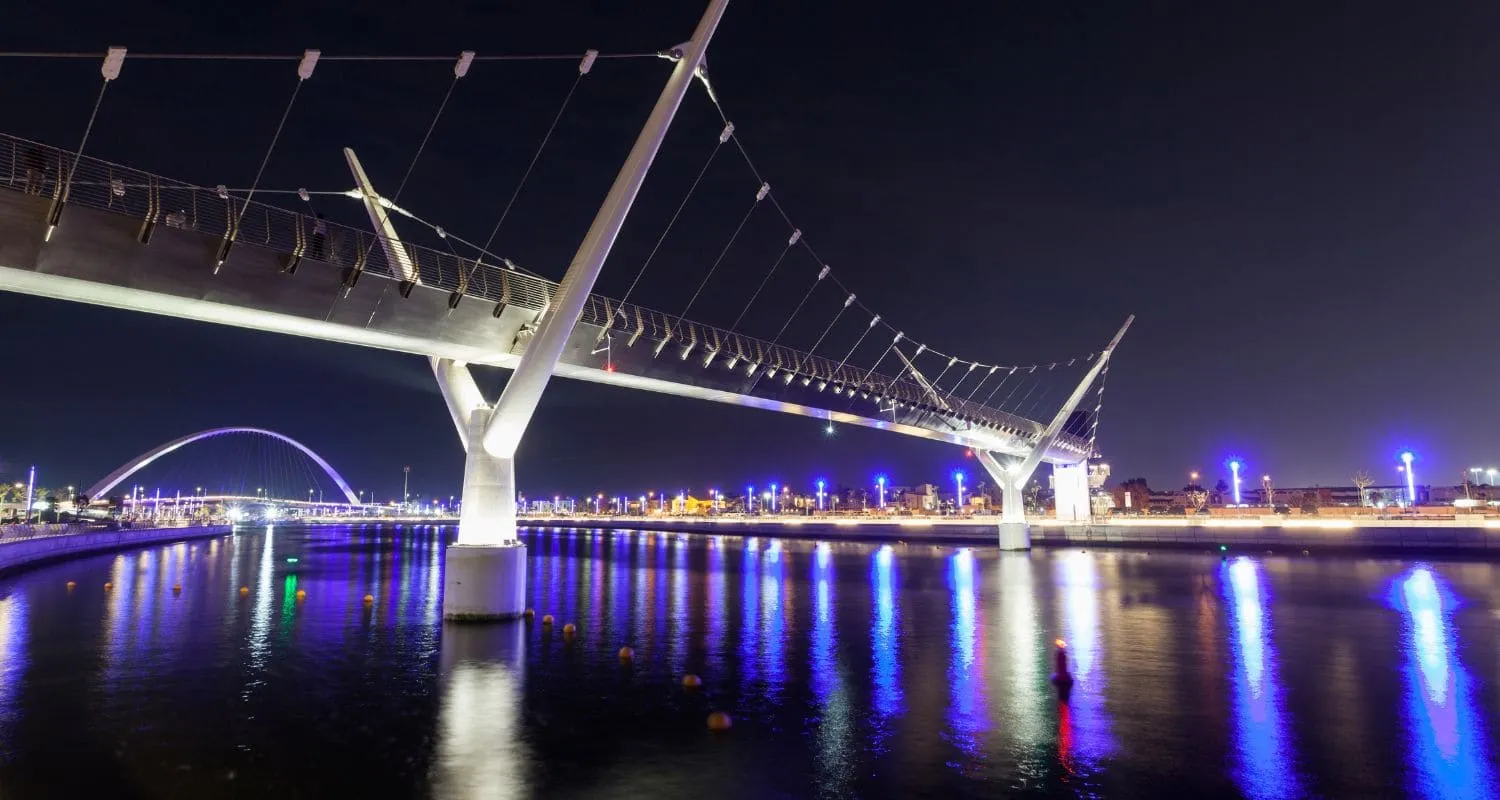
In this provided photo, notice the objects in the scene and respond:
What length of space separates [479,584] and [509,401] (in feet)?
21.3

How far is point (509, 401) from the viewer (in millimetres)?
27656

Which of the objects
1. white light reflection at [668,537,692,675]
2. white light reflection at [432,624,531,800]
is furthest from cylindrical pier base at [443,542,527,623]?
white light reflection at [668,537,692,675]

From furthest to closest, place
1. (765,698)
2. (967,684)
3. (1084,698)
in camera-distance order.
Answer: (967,684), (765,698), (1084,698)

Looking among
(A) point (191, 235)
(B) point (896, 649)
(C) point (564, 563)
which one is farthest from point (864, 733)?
(C) point (564, 563)

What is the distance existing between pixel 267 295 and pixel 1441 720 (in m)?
28.4

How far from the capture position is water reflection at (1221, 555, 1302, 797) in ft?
38.7

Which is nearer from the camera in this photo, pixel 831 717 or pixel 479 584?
pixel 831 717

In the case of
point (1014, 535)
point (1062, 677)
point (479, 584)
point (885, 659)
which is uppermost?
point (479, 584)

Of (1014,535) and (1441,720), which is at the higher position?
(1014,535)

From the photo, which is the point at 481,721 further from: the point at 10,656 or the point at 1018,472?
the point at 1018,472

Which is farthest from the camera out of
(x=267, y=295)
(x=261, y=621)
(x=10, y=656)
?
(x=261, y=621)

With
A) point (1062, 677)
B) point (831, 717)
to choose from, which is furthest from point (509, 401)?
point (1062, 677)

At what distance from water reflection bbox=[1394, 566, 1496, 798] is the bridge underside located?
2524cm

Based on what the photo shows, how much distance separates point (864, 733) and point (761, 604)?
71.5ft
